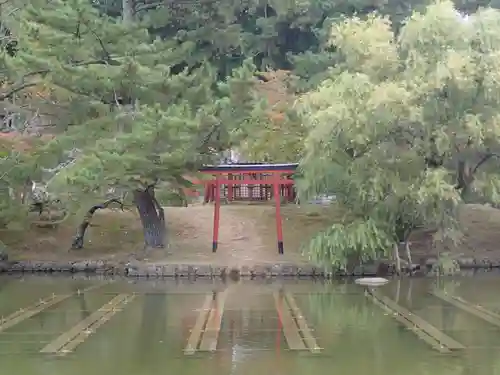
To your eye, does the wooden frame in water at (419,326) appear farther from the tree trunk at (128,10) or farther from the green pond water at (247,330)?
the tree trunk at (128,10)

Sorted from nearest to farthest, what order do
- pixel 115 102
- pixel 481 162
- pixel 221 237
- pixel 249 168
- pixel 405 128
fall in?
pixel 405 128 → pixel 481 162 → pixel 115 102 → pixel 249 168 → pixel 221 237

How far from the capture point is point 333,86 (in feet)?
58.8

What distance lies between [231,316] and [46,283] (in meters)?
6.60

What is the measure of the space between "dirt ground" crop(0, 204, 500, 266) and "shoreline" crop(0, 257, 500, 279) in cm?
42

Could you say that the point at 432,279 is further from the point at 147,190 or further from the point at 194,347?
the point at 194,347

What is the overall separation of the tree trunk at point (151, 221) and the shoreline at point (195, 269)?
1153mm

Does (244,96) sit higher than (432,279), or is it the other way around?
(244,96)

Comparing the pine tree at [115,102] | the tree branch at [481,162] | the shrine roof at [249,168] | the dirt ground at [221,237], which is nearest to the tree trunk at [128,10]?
the pine tree at [115,102]

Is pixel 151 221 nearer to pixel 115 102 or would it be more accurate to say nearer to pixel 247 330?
pixel 115 102

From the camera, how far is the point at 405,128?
1778cm

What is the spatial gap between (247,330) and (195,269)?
7.93 m

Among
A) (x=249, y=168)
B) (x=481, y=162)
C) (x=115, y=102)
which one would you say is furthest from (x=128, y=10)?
(x=481, y=162)

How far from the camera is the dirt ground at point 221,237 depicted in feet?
67.2

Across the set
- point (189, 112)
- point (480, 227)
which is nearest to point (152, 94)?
point (189, 112)
